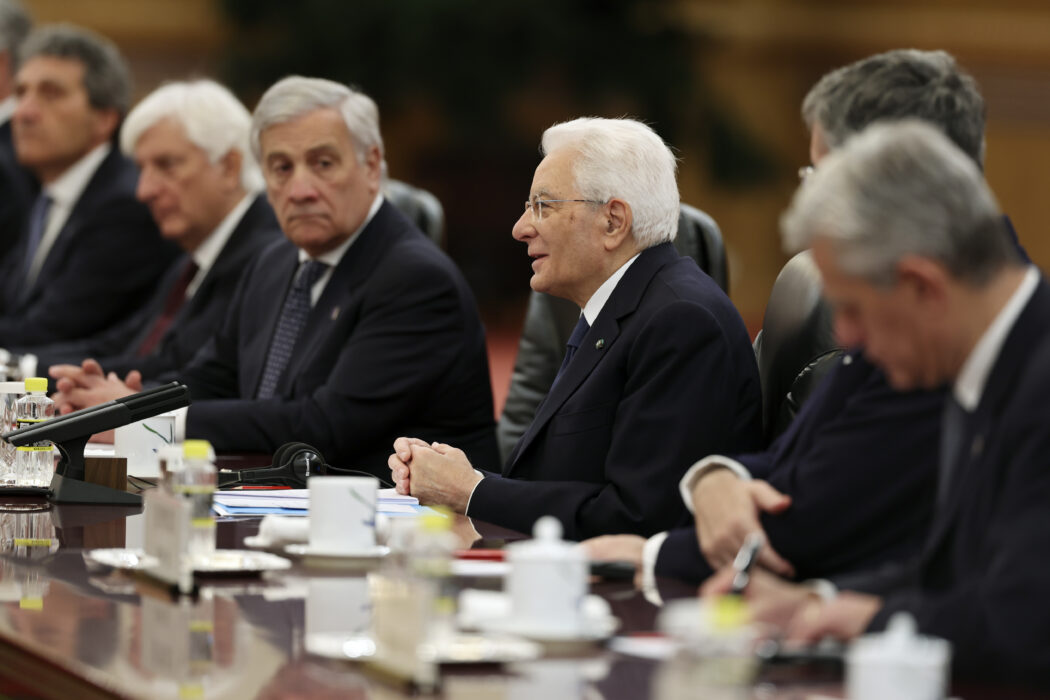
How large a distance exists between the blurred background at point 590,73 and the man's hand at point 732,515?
Answer: 9211 millimetres

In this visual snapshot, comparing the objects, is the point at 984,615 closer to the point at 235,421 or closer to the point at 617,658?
the point at 617,658

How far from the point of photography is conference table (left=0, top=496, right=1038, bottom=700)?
1.54 meters

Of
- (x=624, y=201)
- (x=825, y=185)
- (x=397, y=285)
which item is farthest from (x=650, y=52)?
(x=825, y=185)

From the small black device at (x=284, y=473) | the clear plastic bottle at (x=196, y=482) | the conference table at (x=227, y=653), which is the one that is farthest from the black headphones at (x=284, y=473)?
the clear plastic bottle at (x=196, y=482)

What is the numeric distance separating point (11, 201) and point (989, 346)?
19.0 feet

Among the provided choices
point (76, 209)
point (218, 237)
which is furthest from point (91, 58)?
point (218, 237)

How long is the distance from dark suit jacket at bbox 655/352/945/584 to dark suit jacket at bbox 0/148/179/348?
386 centimetres

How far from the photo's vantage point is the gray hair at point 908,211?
167 cm

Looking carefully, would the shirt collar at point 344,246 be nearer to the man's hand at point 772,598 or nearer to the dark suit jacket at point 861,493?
the dark suit jacket at point 861,493

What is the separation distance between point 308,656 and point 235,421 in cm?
210

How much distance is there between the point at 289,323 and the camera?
4078 millimetres

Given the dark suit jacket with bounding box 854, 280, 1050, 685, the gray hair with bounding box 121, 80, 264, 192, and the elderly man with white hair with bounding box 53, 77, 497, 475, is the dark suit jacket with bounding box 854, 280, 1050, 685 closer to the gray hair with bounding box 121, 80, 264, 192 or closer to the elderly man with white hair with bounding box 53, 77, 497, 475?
the elderly man with white hair with bounding box 53, 77, 497, 475

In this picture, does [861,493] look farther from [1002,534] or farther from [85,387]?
[85,387]

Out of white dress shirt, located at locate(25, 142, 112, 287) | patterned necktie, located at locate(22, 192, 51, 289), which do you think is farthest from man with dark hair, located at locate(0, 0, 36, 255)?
white dress shirt, located at locate(25, 142, 112, 287)
